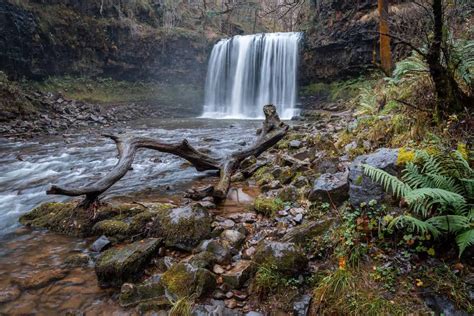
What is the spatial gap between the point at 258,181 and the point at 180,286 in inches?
111

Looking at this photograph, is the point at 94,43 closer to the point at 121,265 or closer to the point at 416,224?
the point at 121,265

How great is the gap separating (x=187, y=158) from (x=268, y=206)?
2477 mm

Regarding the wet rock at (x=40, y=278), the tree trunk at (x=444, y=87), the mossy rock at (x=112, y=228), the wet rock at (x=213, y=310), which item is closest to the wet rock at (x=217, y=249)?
the wet rock at (x=213, y=310)

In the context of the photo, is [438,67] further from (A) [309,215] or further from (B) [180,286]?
(B) [180,286]

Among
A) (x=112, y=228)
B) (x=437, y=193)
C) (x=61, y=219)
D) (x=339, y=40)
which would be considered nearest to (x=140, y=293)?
(x=112, y=228)

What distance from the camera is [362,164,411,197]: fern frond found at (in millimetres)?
2363

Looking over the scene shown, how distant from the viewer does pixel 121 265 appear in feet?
9.14

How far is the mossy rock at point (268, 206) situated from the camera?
3.71 metres

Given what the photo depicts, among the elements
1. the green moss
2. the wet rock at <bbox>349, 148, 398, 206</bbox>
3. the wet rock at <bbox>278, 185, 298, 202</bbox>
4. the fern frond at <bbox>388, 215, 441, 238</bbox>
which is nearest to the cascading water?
the wet rock at <bbox>278, 185, 298, 202</bbox>

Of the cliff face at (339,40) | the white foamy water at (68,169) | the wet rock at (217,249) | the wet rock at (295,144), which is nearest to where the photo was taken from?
the wet rock at (217,249)

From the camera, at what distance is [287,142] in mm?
7281

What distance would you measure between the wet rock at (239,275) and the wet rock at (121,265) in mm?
835

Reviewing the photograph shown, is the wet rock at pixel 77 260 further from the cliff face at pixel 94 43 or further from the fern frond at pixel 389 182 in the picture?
the cliff face at pixel 94 43

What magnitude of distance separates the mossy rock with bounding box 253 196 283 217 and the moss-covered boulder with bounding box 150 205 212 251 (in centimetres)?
72
